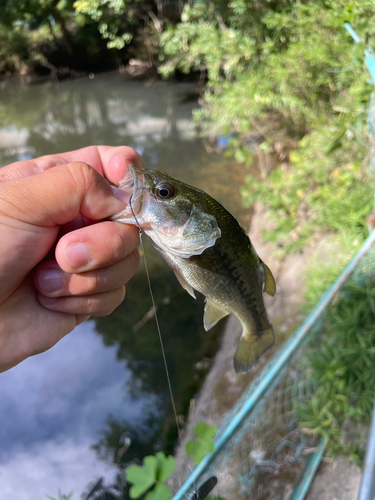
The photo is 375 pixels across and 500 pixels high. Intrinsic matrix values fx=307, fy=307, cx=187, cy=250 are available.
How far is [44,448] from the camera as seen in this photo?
333cm

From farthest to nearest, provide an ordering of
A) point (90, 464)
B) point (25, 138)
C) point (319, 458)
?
point (25, 138) < point (90, 464) < point (319, 458)

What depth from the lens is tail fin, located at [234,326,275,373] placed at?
1.31m

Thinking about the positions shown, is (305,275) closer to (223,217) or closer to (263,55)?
(223,217)

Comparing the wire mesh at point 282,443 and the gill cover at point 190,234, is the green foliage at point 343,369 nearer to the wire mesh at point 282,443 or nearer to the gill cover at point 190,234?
the wire mesh at point 282,443

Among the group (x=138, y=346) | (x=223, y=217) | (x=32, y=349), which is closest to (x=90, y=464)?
(x=138, y=346)

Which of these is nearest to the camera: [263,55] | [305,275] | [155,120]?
[305,275]

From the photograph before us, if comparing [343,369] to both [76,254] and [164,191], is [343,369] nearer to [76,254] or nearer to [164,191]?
[164,191]

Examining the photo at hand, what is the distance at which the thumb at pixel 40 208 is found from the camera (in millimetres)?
989

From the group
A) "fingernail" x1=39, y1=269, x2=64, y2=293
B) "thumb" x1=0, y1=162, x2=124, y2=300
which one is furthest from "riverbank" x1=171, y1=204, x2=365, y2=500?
"thumb" x1=0, y1=162, x2=124, y2=300

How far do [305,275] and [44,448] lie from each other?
3.47 metres

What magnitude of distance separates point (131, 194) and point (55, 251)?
350 mm

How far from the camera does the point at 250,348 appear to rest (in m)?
1.38

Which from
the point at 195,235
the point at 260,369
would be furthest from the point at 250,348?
the point at 260,369

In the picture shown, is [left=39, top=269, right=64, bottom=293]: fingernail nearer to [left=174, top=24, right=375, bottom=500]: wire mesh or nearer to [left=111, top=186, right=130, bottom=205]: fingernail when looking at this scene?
[left=111, top=186, right=130, bottom=205]: fingernail
